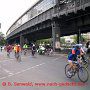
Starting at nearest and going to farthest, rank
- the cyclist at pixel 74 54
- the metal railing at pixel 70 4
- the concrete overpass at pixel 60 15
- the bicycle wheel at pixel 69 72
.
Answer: the cyclist at pixel 74 54 < the bicycle wheel at pixel 69 72 < the metal railing at pixel 70 4 < the concrete overpass at pixel 60 15

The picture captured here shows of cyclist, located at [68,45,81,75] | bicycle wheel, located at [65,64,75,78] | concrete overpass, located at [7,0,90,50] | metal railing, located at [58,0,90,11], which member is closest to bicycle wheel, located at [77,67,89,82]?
cyclist, located at [68,45,81,75]

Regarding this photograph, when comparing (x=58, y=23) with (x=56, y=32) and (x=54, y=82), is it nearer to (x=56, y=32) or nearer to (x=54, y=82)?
(x=56, y=32)

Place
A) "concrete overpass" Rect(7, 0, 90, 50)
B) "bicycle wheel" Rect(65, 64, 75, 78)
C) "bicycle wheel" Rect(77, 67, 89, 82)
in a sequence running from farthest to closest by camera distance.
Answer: "concrete overpass" Rect(7, 0, 90, 50) < "bicycle wheel" Rect(65, 64, 75, 78) < "bicycle wheel" Rect(77, 67, 89, 82)

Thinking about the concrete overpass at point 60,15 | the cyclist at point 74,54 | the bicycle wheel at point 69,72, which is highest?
the concrete overpass at point 60,15

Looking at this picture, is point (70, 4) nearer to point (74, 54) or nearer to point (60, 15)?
point (60, 15)

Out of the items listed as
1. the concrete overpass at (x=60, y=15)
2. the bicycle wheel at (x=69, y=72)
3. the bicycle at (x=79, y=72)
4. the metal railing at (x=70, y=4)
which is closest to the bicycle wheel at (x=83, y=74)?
the bicycle at (x=79, y=72)

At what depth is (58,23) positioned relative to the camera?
46.2 m

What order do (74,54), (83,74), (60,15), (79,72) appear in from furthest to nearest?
1. (60,15)
2. (74,54)
3. (79,72)
4. (83,74)

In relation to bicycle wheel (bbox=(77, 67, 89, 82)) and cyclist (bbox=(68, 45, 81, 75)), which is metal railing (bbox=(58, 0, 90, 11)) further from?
bicycle wheel (bbox=(77, 67, 89, 82))

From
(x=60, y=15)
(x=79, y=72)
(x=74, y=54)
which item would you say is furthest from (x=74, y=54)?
(x=60, y=15)

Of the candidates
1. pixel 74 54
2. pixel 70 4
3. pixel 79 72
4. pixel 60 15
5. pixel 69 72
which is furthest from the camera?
pixel 60 15

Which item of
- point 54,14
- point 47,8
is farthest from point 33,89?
point 47,8

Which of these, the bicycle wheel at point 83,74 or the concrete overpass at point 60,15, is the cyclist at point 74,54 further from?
the concrete overpass at point 60,15

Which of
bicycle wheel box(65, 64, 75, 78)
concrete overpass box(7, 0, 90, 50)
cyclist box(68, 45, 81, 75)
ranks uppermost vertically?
concrete overpass box(7, 0, 90, 50)
